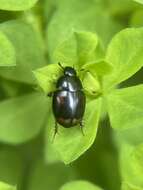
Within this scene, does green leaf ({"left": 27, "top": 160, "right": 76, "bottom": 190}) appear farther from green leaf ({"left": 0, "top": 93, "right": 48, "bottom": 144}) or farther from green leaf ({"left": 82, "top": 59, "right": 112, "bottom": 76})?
green leaf ({"left": 82, "top": 59, "right": 112, "bottom": 76})

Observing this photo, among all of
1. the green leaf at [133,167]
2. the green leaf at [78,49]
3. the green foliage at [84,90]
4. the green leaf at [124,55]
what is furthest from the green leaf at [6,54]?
the green leaf at [133,167]

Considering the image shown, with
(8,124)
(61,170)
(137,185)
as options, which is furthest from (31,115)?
(137,185)

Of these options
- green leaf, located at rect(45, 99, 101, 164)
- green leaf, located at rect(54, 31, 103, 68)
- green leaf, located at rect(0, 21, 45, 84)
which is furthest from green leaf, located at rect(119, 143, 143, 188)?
green leaf, located at rect(0, 21, 45, 84)

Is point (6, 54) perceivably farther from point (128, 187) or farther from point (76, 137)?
point (128, 187)

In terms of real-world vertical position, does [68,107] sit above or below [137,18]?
below

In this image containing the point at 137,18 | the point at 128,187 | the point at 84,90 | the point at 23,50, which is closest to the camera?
the point at 128,187

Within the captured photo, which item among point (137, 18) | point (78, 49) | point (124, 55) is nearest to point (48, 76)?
point (78, 49)

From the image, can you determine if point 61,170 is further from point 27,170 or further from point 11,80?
point 11,80
